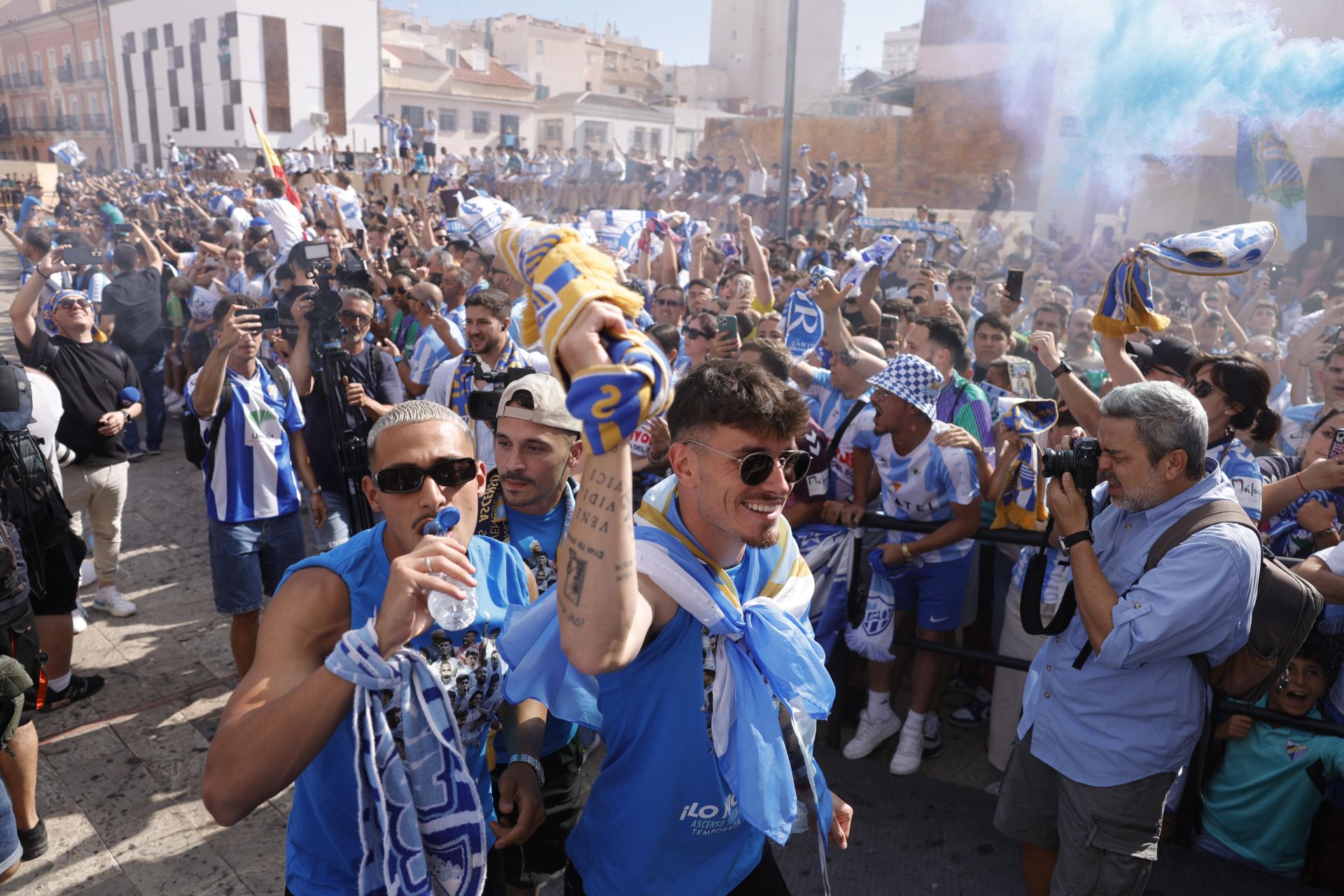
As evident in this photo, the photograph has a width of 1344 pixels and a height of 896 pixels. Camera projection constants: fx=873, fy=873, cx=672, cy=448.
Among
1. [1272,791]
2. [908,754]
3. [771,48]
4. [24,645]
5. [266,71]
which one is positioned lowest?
[908,754]

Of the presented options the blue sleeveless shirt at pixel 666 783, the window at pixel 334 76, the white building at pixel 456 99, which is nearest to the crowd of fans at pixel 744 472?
the blue sleeveless shirt at pixel 666 783

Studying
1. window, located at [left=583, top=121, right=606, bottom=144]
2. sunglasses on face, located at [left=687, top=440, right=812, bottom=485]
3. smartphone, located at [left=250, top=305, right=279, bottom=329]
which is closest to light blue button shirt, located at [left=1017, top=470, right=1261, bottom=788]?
sunglasses on face, located at [left=687, top=440, right=812, bottom=485]

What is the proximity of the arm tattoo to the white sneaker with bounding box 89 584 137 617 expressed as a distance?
17.9 ft

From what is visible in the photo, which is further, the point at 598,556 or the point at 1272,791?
the point at 1272,791

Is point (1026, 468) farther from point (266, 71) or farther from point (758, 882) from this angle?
point (266, 71)

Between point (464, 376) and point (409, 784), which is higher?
point (464, 376)

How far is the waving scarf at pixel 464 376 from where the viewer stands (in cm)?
521

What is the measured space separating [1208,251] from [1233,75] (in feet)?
44.5

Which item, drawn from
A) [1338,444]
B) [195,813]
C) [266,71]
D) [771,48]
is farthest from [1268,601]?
[771,48]

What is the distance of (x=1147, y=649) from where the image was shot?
2.60 meters

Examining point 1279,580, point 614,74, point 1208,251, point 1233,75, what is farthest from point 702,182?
point 614,74

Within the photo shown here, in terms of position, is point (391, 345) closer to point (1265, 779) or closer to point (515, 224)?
point (515, 224)

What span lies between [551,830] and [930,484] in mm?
2503

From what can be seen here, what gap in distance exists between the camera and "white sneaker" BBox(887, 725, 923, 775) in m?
4.30
